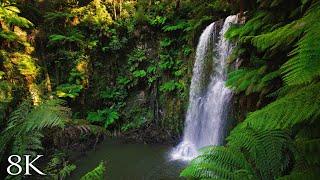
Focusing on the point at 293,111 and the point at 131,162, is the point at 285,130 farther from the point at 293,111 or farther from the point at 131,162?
the point at 131,162

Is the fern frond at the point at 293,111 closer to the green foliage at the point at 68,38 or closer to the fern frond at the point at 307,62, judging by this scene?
the fern frond at the point at 307,62

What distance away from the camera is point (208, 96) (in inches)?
324

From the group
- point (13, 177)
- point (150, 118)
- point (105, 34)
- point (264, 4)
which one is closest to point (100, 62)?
point (105, 34)

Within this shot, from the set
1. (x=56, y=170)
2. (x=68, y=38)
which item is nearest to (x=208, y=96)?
(x=68, y=38)

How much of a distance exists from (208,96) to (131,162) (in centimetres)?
261

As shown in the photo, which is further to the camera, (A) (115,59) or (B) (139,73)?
(A) (115,59)

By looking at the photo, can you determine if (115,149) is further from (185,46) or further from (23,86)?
(185,46)

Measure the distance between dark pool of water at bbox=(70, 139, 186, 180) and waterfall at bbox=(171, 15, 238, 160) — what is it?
0.49 meters

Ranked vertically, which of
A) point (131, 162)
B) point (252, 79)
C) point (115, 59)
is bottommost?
point (131, 162)

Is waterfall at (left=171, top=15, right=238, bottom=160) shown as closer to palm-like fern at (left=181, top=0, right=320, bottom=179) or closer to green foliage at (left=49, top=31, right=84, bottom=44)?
green foliage at (left=49, top=31, right=84, bottom=44)

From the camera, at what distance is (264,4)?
15.9 feet

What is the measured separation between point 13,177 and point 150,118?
25.4 feet

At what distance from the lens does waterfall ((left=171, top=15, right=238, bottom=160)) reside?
7.60m

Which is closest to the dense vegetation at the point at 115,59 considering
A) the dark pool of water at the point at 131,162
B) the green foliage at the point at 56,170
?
the dark pool of water at the point at 131,162
